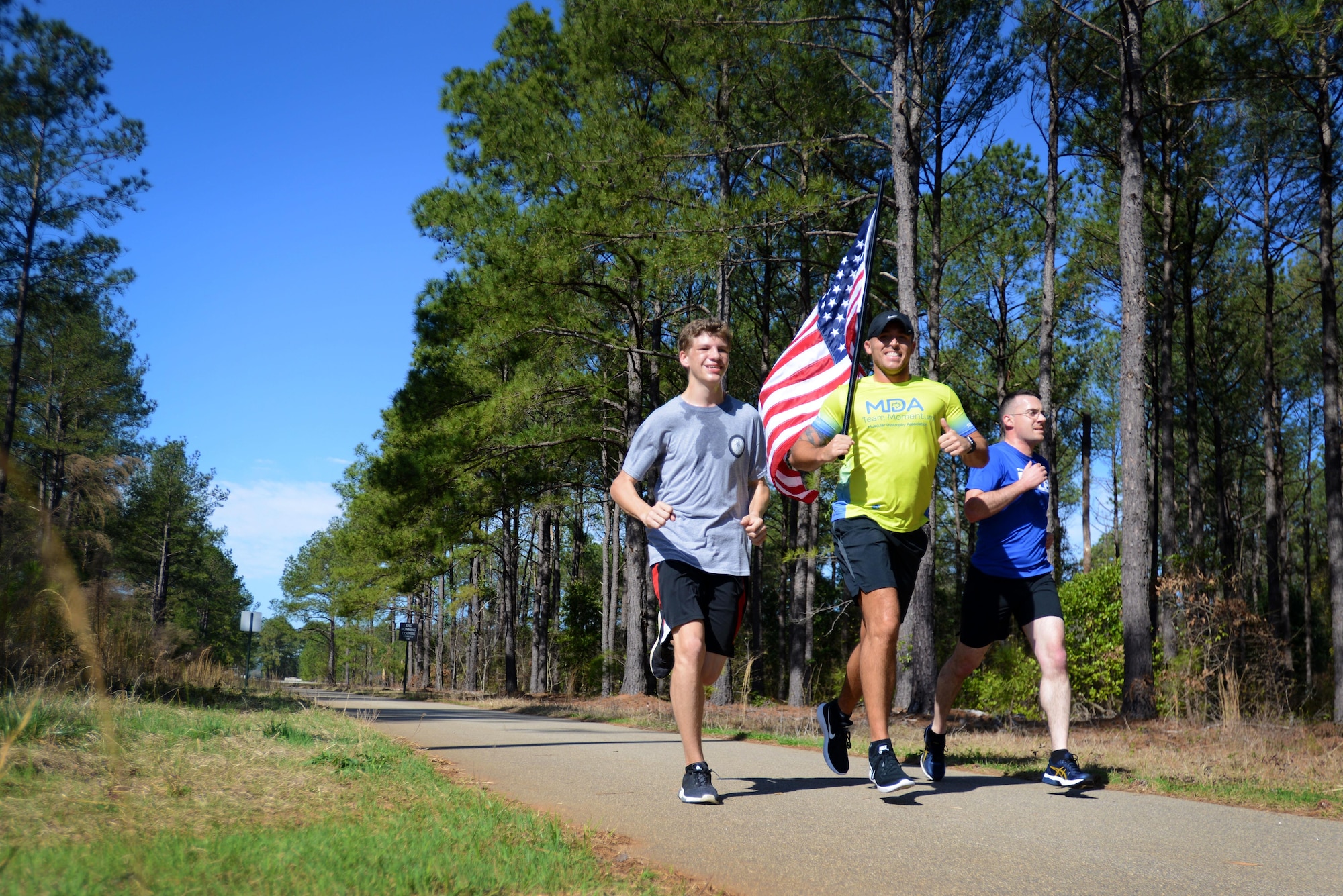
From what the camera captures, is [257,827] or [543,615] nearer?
[257,827]

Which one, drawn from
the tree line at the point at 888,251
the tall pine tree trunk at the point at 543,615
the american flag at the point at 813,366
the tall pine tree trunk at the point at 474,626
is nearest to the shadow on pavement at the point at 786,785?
the american flag at the point at 813,366

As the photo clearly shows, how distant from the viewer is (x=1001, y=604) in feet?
15.8

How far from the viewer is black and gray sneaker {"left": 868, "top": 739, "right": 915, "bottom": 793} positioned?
4.09m

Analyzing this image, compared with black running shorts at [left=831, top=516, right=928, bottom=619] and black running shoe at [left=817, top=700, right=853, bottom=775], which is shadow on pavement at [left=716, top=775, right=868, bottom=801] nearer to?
black running shoe at [left=817, top=700, right=853, bottom=775]

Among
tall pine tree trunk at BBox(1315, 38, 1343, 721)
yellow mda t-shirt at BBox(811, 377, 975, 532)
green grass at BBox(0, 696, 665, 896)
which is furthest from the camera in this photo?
tall pine tree trunk at BBox(1315, 38, 1343, 721)

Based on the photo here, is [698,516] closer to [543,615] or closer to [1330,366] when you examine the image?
[1330,366]

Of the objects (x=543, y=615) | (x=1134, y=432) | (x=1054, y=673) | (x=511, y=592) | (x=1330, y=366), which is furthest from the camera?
(x=543, y=615)

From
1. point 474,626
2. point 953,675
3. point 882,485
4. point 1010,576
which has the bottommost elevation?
point 474,626

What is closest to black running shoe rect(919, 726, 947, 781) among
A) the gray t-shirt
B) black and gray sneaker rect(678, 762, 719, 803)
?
black and gray sneaker rect(678, 762, 719, 803)

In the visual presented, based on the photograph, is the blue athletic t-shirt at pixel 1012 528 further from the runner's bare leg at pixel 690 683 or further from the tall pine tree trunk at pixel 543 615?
the tall pine tree trunk at pixel 543 615

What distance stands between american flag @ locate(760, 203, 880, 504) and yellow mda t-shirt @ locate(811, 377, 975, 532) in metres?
0.57

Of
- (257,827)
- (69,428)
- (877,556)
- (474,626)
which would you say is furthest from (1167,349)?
(69,428)

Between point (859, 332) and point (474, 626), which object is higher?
point (859, 332)

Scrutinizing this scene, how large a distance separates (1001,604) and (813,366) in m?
1.80
